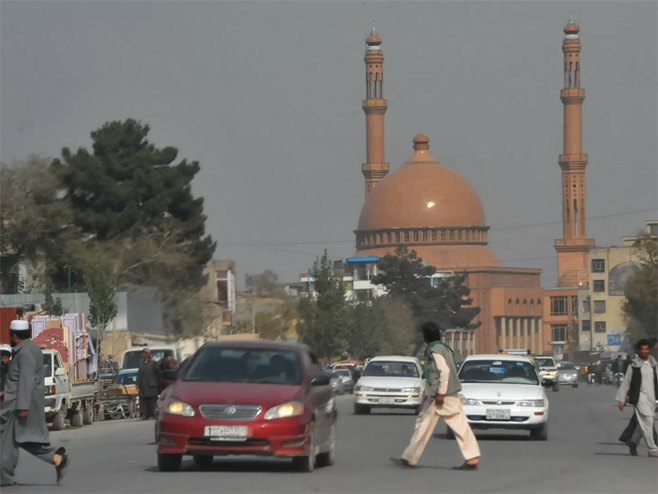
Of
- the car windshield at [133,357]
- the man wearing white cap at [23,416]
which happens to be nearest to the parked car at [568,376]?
the car windshield at [133,357]

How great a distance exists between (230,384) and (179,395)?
0.44 meters

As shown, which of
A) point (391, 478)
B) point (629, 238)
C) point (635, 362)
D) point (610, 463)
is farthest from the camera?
point (629, 238)

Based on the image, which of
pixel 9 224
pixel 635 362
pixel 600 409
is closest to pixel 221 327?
pixel 9 224

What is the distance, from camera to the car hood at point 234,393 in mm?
12891

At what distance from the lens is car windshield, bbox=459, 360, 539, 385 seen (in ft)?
66.8

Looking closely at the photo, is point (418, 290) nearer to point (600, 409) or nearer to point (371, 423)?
point (600, 409)

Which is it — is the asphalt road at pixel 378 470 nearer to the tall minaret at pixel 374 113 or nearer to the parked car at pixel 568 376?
the parked car at pixel 568 376

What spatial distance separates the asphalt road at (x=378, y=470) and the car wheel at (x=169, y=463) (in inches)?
3.5

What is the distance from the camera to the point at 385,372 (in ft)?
99.7

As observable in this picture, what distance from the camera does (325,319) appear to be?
215ft

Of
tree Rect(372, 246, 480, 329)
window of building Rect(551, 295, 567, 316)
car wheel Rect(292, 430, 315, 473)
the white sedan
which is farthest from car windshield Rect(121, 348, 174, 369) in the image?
window of building Rect(551, 295, 567, 316)

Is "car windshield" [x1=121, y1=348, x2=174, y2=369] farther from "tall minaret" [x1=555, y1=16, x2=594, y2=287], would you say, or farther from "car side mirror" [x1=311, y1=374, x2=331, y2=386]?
"tall minaret" [x1=555, y1=16, x2=594, y2=287]

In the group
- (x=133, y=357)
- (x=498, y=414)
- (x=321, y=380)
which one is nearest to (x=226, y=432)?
(x=321, y=380)

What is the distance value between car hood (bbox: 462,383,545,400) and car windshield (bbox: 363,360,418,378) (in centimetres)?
1014
